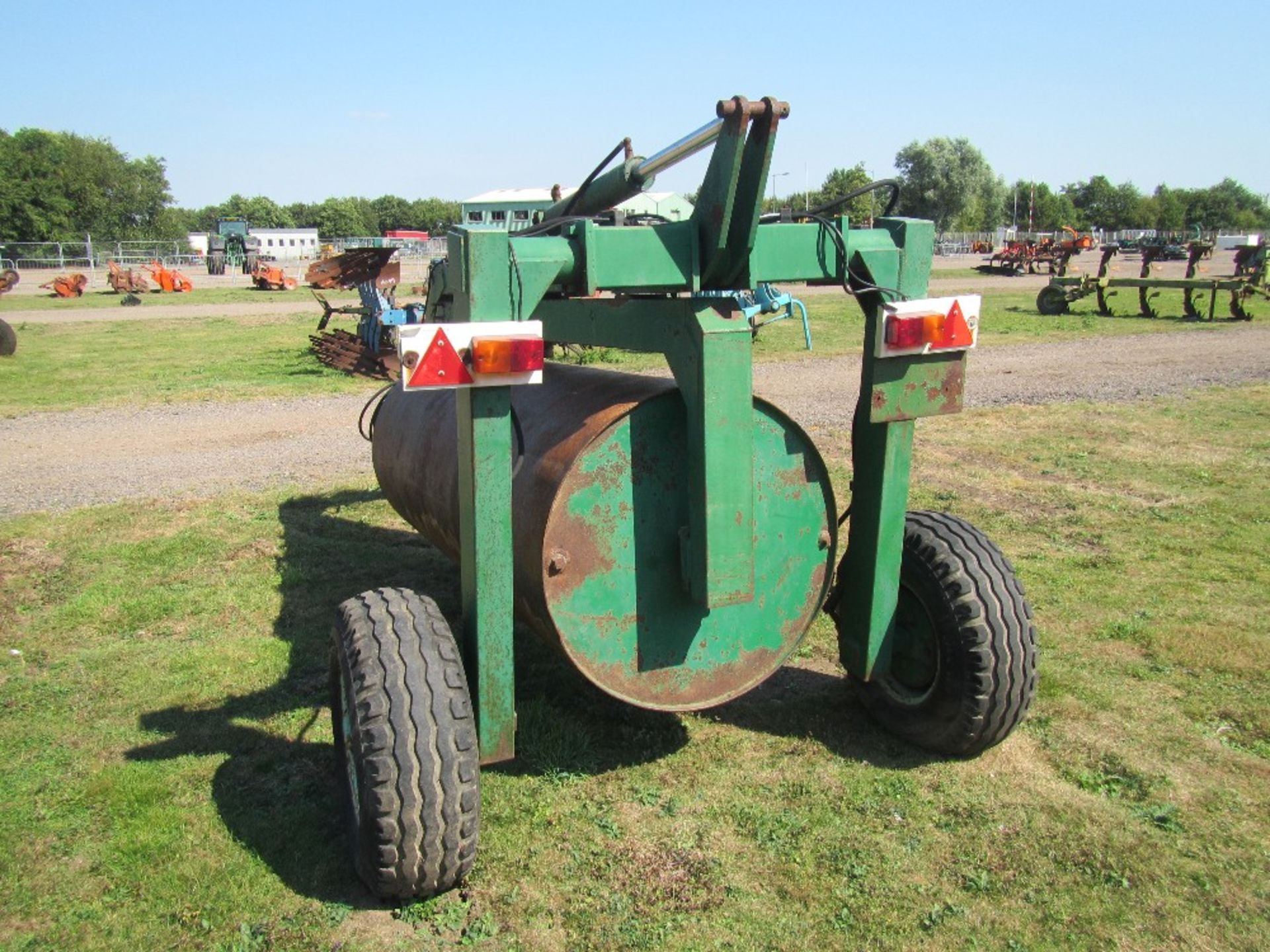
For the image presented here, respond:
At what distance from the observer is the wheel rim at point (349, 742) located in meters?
2.97

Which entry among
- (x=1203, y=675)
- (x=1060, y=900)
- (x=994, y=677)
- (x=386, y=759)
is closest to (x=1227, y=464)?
(x=1203, y=675)

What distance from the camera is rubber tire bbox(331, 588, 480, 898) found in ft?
9.11

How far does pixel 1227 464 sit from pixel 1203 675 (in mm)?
4776

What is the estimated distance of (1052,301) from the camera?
22172mm

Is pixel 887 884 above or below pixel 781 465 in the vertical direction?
below

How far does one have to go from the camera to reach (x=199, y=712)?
4129mm

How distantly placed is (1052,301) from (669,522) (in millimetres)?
21244

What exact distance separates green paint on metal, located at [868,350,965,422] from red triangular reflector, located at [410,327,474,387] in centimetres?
139

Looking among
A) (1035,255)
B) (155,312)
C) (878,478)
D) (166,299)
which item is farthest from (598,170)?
(1035,255)

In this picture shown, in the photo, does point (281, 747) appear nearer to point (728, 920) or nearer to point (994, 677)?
point (728, 920)

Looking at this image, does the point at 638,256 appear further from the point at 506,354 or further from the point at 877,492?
the point at 877,492

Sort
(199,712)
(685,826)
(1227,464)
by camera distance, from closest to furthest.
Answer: (685,826) < (199,712) < (1227,464)

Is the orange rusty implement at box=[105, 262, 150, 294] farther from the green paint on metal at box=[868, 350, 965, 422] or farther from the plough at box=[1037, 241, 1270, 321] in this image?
the green paint on metal at box=[868, 350, 965, 422]

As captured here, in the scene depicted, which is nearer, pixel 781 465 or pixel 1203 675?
pixel 781 465
